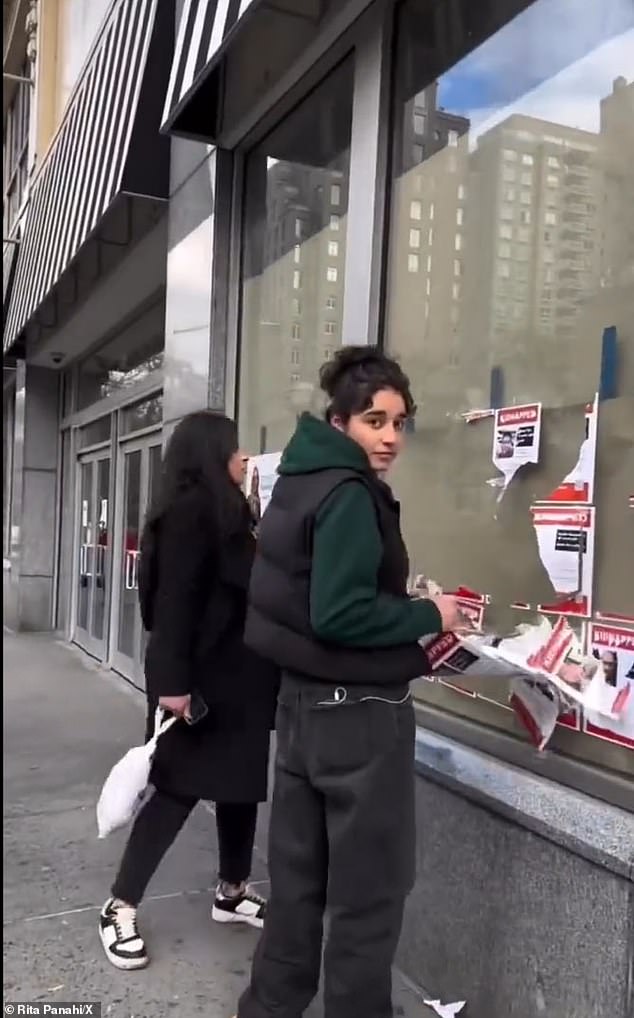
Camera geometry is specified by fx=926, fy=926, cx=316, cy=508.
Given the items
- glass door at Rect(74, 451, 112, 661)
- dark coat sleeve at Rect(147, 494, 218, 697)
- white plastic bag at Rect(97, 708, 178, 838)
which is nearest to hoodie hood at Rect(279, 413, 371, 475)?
dark coat sleeve at Rect(147, 494, 218, 697)

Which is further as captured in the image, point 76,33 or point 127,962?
point 76,33

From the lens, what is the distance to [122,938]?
301cm

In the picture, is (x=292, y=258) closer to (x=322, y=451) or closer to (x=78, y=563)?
(x=322, y=451)

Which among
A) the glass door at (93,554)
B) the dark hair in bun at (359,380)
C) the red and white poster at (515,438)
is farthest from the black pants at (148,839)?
the glass door at (93,554)

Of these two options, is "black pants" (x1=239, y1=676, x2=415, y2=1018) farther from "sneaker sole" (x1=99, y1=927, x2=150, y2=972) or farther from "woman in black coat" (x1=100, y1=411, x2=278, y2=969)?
"sneaker sole" (x1=99, y1=927, x2=150, y2=972)

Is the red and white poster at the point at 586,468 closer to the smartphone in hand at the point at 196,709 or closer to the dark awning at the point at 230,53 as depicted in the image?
the smartphone in hand at the point at 196,709

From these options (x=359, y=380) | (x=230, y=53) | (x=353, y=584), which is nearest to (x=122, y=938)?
(x=353, y=584)

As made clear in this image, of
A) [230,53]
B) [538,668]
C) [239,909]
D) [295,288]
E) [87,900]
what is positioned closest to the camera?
[538,668]

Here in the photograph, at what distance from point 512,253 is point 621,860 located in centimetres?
182

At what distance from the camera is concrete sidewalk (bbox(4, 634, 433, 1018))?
9.35 feet

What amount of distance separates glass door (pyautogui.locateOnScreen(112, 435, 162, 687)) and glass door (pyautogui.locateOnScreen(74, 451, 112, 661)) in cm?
40

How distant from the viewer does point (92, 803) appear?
473 centimetres

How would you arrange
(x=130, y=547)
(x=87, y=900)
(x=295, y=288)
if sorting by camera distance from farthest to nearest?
(x=130, y=547)
(x=295, y=288)
(x=87, y=900)

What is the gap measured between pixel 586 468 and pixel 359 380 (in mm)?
786
